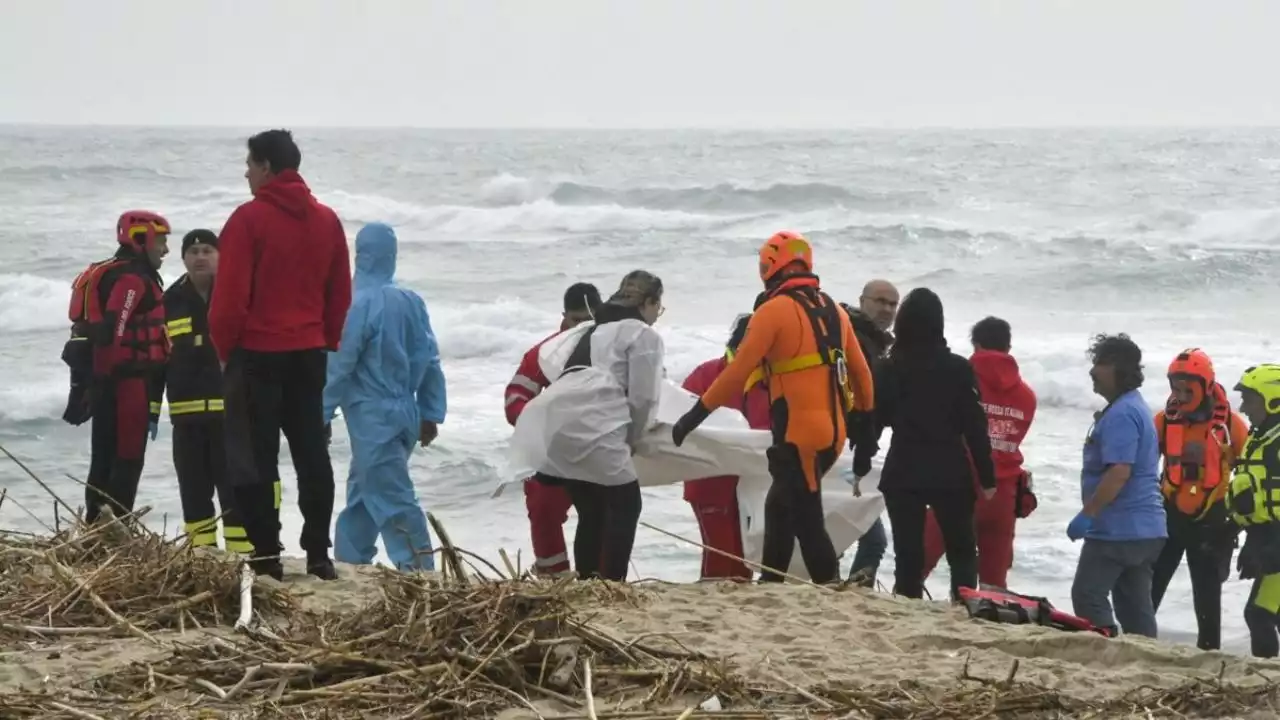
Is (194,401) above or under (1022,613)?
above

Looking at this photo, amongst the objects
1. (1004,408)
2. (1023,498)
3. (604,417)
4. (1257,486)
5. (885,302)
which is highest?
(885,302)

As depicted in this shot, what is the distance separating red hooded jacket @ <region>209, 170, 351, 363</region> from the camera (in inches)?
241

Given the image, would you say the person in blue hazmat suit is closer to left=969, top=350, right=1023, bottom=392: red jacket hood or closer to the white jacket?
the white jacket

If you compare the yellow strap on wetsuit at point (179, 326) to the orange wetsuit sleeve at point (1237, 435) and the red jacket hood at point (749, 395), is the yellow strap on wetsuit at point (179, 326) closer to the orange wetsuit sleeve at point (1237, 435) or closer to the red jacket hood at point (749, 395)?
the red jacket hood at point (749, 395)

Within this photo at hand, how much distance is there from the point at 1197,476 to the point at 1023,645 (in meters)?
2.37

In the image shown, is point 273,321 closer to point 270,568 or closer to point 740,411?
point 270,568

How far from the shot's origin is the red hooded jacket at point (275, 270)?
20.1 ft

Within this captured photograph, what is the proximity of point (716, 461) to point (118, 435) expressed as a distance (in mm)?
2802

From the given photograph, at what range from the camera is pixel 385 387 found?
7.66 m

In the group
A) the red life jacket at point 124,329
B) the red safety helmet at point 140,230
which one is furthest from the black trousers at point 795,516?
the red safety helmet at point 140,230

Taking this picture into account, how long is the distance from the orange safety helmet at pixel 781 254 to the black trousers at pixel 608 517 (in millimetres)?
1150

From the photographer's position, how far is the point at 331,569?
6.70 metres

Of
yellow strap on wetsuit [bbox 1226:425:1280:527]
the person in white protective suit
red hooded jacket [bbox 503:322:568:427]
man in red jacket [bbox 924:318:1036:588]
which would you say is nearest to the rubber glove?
the person in white protective suit

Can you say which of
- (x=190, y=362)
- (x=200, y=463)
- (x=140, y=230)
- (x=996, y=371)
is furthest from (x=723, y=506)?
(x=140, y=230)
